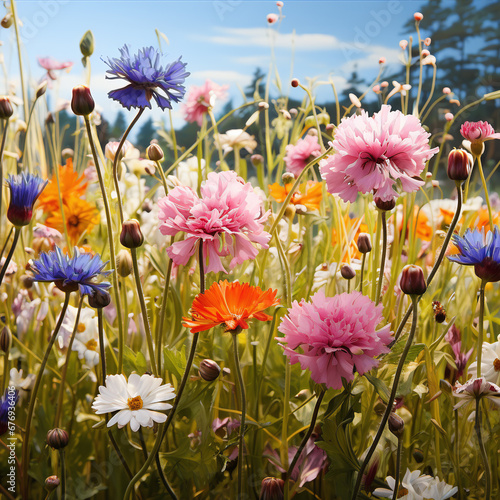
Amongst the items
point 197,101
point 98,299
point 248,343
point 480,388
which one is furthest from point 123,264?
point 197,101

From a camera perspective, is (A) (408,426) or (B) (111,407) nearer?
(B) (111,407)

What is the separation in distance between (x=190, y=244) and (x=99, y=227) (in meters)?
0.36

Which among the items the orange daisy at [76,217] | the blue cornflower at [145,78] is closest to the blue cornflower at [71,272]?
the blue cornflower at [145,78]

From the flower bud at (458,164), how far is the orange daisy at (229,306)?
144mm

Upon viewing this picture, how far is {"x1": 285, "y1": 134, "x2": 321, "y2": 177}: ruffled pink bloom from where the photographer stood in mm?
611

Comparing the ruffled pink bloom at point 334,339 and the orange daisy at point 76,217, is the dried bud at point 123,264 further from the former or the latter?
the orange daisy at point 76,217

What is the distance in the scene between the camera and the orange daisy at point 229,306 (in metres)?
0.32

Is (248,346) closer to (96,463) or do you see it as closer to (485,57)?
(96,463)

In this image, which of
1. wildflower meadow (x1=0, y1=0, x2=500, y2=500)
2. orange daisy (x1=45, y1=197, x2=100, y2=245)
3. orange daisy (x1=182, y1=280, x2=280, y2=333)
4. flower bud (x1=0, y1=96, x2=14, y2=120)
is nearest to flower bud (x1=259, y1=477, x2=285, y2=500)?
wildflower meadow (x1=0, y1=0, x2=500, y2=500)

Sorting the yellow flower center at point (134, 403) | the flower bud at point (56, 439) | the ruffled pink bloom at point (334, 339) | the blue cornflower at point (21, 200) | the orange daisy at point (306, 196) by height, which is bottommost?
the flower bud at point (56, 439)

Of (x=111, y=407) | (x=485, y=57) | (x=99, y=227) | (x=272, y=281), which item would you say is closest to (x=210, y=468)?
(x=111, y=407)

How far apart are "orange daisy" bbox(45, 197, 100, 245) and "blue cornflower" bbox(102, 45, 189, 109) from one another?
1.16 feet

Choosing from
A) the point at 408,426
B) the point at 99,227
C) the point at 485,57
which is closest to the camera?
the point at 408,426

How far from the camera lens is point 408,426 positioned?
0.49 m
